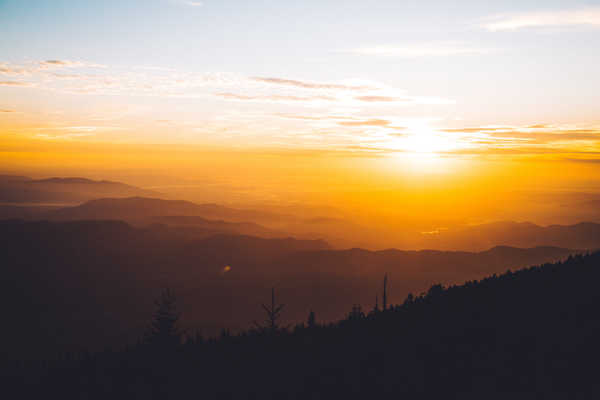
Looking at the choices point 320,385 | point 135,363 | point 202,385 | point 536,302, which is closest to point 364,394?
point 320,385

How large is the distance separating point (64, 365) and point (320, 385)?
17360 mm

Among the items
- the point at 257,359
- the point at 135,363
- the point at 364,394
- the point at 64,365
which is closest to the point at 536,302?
the point at 364,394

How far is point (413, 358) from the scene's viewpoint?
533 inches

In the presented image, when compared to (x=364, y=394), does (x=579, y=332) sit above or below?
above

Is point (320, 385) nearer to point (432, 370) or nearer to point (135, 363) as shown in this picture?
point (432, 370)

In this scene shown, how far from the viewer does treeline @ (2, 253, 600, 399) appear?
37.8 ft

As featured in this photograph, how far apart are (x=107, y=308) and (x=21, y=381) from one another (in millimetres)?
188941

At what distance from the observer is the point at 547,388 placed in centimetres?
1051

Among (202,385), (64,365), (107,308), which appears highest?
(202,385)

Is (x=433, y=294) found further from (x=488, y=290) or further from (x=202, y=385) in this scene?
(x=202, y=385)

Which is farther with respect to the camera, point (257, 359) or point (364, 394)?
point (257, 359)

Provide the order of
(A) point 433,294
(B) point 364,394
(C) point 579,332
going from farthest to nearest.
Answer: (A) point 433,294, (C) point 579,332, (B) point 364,394

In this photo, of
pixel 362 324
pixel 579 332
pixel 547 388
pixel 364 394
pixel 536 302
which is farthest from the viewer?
pixel 362 324

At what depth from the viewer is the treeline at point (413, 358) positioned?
11516 mm
